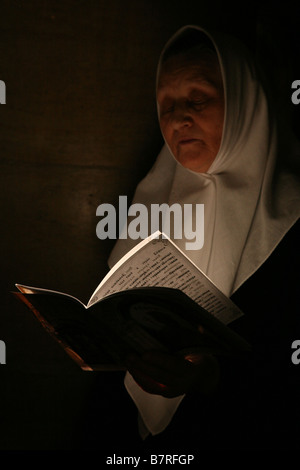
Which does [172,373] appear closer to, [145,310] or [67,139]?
[145,310]

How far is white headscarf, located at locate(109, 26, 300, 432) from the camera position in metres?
1.85

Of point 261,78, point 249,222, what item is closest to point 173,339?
point 249,222

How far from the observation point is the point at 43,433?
247 cm

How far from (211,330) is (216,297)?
5.3 inches

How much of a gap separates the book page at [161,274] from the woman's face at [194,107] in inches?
23.6

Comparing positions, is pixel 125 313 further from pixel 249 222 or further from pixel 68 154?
pixel 68 154

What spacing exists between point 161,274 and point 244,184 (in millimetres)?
561

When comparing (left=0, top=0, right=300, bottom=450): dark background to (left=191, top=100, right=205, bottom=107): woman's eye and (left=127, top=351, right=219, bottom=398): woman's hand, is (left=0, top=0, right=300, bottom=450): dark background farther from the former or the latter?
(left=127, top=351, right=219, bottom=398): woman's hand

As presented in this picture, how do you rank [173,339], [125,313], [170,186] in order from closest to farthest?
[125,313], [173,339], [170,186]

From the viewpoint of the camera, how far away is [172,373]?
1583 millimetres

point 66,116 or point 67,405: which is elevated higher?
point 66,116

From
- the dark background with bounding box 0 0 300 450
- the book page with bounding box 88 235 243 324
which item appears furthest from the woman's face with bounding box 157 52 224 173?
the book page with bounding box 88 235 243 324

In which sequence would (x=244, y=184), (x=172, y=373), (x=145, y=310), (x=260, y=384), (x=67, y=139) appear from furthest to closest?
(x=67, y=139) < (x=244, y=184) < (x=260, y=384) < (x=172, y=373) < (x=145, y=310)

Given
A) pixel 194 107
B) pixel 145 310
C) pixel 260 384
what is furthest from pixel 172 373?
pixel 194 107
